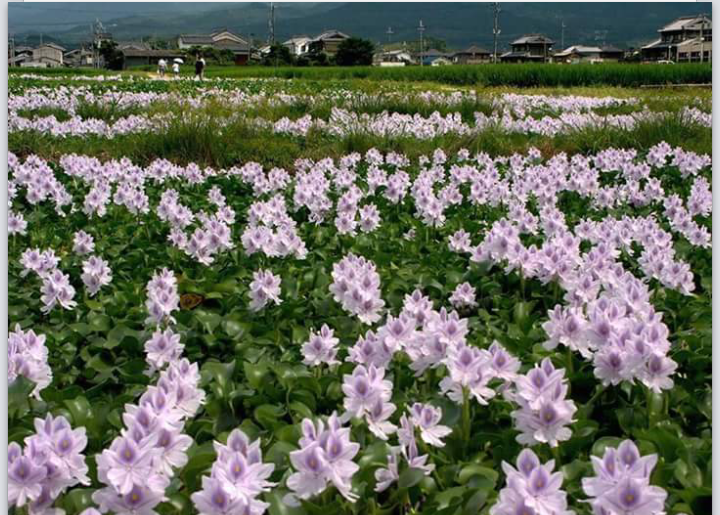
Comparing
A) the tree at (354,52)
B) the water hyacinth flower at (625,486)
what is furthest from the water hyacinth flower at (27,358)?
the tree at (354,52)

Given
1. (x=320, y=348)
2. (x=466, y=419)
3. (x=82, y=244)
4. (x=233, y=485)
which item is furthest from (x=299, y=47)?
(x=233, y=485)

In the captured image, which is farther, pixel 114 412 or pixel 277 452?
pixel 114 412

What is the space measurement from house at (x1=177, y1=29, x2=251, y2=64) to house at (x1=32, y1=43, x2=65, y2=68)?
16.7 meters

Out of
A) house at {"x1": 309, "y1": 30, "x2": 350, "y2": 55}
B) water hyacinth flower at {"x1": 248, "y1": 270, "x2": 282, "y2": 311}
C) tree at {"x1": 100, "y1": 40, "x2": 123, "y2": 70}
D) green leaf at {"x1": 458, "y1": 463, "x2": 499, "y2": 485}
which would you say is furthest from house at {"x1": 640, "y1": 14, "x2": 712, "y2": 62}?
tree at {"x1": 100, "y1": 40, "x2": 123, "y2": 70}

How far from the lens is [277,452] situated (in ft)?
6.82

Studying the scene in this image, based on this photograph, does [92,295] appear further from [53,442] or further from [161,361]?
[53,442]

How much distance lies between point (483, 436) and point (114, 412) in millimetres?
1044

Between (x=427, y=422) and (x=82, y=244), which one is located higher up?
(x=82, y=244)

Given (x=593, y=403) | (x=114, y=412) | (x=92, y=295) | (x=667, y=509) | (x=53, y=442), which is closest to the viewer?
(x=53, y=442)

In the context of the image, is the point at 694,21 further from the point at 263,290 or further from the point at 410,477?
the point at 410,477

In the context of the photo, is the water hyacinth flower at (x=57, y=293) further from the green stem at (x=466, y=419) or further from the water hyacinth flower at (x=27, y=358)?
the green stem at (x=466, y=419)

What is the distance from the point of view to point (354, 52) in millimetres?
55625

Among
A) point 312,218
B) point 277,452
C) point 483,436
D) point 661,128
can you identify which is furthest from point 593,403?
point 661,128

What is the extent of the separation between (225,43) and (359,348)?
274ft
